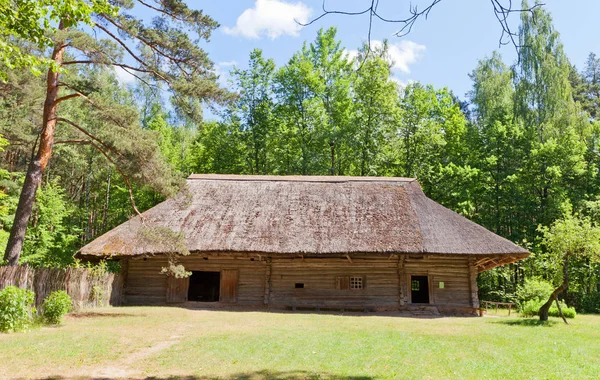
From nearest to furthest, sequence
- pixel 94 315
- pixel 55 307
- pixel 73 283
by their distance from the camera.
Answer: pixel 55 307 → pixel 94 315 → pixel 73 283

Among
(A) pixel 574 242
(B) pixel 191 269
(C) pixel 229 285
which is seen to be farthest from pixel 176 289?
(A) pixel 574 242

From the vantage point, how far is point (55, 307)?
12.6 metres

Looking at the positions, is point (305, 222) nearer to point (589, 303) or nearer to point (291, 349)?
point (291, 349)

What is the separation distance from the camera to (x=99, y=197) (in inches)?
1485

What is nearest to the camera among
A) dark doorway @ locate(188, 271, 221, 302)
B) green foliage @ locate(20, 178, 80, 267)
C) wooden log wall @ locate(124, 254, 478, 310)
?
wooden log wall @ locate(124, 254, 478, 310)

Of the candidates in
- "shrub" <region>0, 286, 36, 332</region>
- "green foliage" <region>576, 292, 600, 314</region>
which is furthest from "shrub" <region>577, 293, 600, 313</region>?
"shrub" <region>0, 286, 36, 332</region>

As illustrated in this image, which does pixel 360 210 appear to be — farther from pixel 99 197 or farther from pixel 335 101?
pixel 99 197

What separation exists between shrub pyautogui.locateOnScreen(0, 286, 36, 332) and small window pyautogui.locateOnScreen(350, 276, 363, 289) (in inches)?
486

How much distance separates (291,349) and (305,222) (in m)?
10.7

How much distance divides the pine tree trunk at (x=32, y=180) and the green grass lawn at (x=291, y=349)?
282 centimetres

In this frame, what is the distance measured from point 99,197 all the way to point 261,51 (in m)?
18.5

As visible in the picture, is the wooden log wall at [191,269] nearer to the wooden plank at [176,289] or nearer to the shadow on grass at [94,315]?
the wooden plank at [176,289]

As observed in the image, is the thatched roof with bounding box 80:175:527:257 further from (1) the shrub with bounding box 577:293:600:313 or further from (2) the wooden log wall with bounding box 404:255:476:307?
(1) the shrub with bounding box 577:293:600:313

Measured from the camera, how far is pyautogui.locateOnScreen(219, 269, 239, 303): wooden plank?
19.5m
